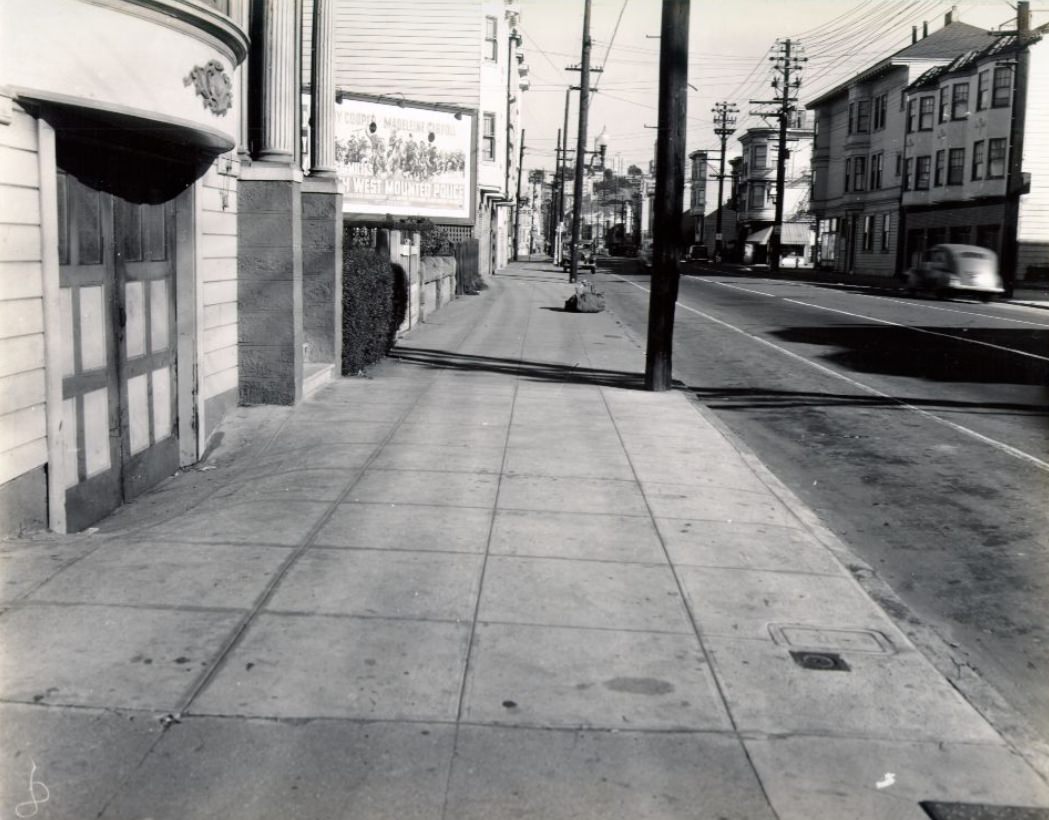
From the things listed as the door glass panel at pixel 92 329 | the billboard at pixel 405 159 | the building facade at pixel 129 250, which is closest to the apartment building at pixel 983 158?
the billboard at pixel 405 159

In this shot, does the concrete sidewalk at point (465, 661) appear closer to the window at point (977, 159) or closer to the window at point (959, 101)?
the window at point (977, 159)

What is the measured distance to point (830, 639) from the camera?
577 centimetres

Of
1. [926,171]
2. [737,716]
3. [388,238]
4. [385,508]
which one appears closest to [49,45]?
[385,508]

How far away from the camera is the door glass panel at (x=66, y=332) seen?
7406mm

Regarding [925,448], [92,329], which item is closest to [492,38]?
[925,448]

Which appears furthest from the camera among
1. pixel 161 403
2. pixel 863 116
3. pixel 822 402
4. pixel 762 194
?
pixel 762 194

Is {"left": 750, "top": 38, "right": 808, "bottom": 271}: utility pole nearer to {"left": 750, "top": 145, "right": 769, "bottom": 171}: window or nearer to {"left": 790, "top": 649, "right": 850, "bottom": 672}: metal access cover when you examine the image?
{"left": 750, "top": 145, "right": 769, "bottom": 171}: window

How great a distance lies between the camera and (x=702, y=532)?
25.3 feet

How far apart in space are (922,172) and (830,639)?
190ft

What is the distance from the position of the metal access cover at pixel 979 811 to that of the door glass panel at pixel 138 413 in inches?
256

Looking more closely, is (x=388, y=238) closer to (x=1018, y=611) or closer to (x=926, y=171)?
(x=1018, y=611)

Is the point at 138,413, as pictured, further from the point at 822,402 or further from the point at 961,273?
the point at 961,273

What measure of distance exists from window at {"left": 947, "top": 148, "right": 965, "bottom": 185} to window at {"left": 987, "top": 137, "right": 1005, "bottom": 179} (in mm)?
A: 2592

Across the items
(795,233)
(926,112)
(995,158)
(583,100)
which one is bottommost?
(795,233)
